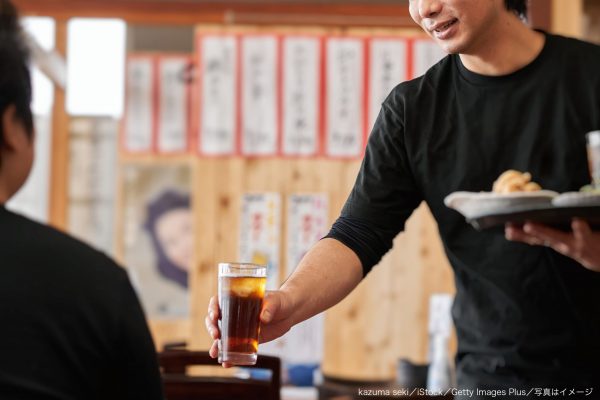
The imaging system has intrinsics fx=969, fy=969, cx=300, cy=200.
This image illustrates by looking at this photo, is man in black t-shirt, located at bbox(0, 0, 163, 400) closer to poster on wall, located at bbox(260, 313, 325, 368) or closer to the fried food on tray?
the fried food on tray

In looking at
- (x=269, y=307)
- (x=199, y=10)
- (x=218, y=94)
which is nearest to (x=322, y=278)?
(x=269, y=307)

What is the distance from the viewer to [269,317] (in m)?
1.70

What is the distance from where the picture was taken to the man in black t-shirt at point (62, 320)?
117 cm

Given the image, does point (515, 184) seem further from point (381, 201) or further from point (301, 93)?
point (301, 93)

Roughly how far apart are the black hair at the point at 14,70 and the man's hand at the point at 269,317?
0.55 metres

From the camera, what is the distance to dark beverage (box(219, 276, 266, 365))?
5.45 feet

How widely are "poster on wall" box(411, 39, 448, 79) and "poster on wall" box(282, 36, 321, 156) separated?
20.4 inches

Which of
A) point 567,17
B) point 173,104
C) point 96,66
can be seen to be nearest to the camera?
point 567,17

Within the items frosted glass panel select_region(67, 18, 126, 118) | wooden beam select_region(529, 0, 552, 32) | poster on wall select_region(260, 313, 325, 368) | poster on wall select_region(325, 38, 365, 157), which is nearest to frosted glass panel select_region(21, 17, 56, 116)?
frosted glass panel select_region(67, 18, 126, 118)

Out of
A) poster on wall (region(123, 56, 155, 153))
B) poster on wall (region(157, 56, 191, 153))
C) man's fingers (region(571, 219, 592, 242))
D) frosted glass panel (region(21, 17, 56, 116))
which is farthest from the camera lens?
frosted glass panel (region(21, 17, 56, 116))

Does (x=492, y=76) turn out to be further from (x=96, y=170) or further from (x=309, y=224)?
(x=96, y=170)

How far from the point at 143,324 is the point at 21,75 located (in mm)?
361

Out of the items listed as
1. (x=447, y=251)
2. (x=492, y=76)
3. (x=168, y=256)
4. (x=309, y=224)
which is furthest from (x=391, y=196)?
(x=168, y=256)

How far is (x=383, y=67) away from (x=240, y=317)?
12.3 ft
